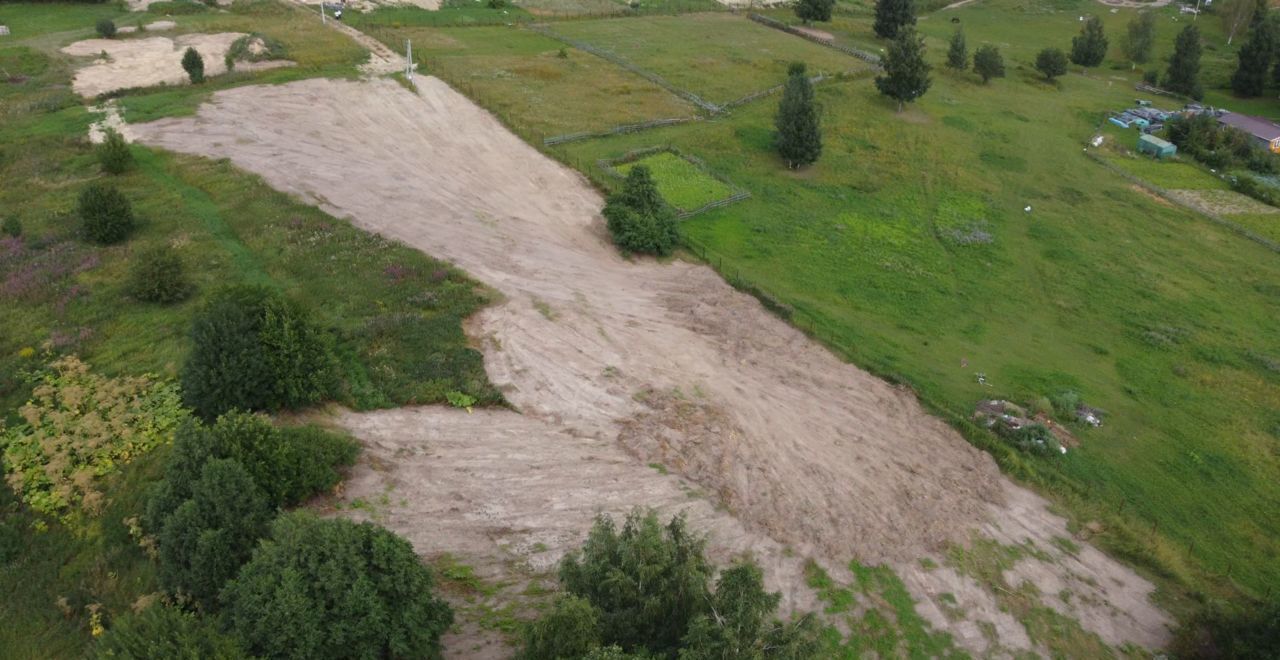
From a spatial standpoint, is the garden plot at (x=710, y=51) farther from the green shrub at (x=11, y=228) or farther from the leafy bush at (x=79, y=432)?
the leafy bush at (x=79, y=432)

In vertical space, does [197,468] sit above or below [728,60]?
below

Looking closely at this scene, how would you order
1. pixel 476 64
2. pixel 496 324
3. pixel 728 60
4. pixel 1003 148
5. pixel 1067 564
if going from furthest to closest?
pixel 728 60 < pixel 476 64 < pixel 1003 148 < pixel 496 324 < pixel 1067 564

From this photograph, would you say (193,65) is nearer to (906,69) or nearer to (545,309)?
(545,309)

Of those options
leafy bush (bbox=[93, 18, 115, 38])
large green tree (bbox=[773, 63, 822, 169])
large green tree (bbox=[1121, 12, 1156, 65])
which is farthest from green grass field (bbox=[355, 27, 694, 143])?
large green tree (bbox=[1121, 12, 1156, 65])

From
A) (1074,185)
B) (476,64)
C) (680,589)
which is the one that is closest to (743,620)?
(680,589)

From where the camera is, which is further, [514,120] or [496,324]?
[514,120]

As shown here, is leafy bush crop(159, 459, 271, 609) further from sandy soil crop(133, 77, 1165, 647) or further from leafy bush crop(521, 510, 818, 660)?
leafy bush crop(521, 510, 818, 660)

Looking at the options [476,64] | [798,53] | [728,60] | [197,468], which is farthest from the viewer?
[798,53]

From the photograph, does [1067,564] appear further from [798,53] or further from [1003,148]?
[798,53]

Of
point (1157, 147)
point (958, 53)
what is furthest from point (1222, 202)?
point (958, 53)
